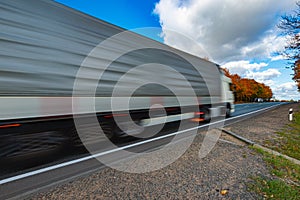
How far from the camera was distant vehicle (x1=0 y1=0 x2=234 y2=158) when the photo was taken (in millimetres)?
2758

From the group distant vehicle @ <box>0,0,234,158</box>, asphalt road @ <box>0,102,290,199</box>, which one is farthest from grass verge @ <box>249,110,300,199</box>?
distant vehicle @ <box>0,0,234,158</box>

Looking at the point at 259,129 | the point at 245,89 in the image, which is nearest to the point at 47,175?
the point at 259,129

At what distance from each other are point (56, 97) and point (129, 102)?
193 centimetres

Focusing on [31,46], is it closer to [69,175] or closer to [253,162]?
[69,175]

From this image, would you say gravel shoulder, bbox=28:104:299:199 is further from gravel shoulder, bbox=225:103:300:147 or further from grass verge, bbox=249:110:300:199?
gravel shoulder, bbox=225:103:300:147

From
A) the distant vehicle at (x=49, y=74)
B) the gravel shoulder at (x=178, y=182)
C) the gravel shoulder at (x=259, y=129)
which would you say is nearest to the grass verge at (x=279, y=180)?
the gravel shoulder at (x=178, y=182)

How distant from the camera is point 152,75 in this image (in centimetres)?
572

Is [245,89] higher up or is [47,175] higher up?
[245,89]

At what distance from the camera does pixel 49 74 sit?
3.18 metres

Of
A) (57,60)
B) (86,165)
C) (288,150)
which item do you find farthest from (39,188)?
(288,150)

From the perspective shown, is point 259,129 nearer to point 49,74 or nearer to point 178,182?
point 178,182

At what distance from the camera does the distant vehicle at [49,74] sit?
9.05 feet

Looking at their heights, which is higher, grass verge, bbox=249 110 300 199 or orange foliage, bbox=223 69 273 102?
orange foliage, bbox=223 69 273 102

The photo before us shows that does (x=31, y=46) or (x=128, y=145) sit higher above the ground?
(x=31, y=46)
